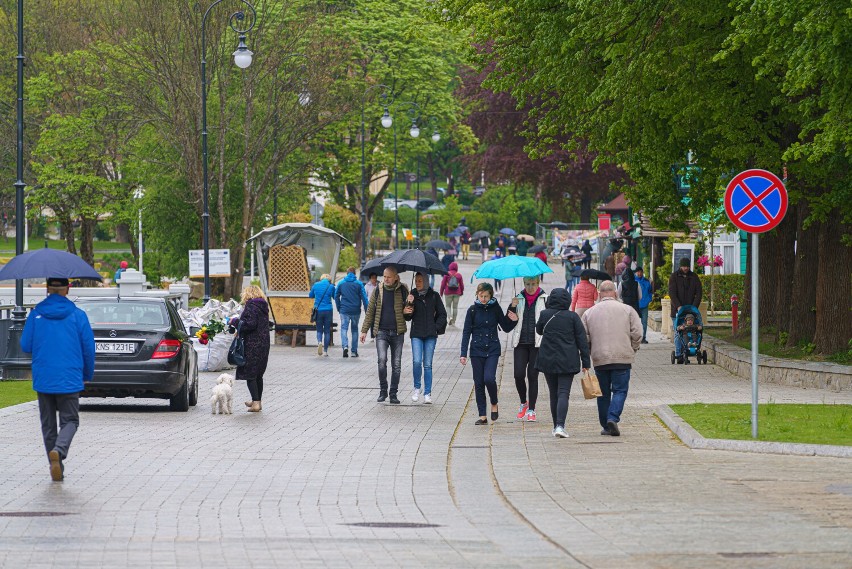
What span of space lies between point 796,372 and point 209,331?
966cm

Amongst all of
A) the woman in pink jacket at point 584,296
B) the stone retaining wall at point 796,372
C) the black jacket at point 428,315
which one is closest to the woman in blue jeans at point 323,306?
the woman in pink jacket at point 584,296

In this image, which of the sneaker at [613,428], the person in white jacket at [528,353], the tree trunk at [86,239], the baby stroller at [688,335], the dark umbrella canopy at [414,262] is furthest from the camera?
the tree trunk at [86,239]

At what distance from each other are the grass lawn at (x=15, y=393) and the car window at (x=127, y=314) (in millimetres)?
1627

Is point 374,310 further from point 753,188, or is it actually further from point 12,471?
point 12,471

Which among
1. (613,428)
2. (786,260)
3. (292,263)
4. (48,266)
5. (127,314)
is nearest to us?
(613,428)

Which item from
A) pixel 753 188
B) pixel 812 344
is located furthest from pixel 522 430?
pixel 812 344

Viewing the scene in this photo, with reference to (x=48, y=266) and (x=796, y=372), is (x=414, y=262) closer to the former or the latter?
(x=48, y=266)

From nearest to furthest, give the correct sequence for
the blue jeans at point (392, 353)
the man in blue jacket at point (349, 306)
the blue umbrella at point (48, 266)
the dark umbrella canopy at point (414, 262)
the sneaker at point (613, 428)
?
1. the sneaker at point (613, 428)
2. the blue umbrella at point (48, 266)
3. the blue jeans at point (392, 353)
4. the dark umbrella canopy at point (414, 262)
5. the man in blue jacket at point (349, 306)

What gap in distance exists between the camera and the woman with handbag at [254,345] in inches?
746

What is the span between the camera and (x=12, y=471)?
1292 cm

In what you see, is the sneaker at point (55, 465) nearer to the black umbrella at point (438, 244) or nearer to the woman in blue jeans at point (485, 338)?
the woman in blue jeans at point (485, 338)

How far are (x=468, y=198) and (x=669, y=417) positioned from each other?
106362 mm

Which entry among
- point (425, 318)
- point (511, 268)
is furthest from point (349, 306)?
point (511, 268)

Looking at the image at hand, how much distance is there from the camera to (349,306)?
102 ft
